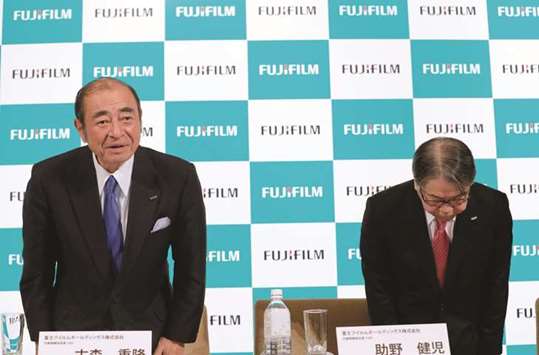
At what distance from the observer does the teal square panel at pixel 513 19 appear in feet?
11.6

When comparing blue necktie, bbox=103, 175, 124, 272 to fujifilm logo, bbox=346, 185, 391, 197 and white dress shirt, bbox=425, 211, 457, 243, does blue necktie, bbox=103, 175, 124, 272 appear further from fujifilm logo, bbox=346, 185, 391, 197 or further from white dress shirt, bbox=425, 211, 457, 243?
fujifilm logo, bbox=346, 185, 391, 197

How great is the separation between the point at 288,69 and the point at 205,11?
0.52 meters

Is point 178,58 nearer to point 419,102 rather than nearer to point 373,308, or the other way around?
point 419,102

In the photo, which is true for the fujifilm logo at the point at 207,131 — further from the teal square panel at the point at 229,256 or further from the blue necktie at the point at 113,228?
the blue necktie at the point at 113,228

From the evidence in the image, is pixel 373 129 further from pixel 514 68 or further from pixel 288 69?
pixel 514 68

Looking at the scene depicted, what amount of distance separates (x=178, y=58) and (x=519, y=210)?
1.86 meters

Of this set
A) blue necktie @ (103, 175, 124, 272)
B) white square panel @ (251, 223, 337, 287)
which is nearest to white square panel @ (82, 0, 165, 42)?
white square panel @ (251, 223, 337, 287)

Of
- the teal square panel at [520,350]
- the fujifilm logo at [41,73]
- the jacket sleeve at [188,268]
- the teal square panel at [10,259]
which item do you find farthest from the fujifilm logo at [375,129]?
the teal square panel at [10,259]

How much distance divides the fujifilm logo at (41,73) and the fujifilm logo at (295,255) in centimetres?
136

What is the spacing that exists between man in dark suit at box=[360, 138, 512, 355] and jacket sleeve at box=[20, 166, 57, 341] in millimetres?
933

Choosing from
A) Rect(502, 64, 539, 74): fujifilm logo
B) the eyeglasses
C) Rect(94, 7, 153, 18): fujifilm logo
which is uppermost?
Rect(94, 7, 153, 18): fujifilm logo

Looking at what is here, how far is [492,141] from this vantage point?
343 cm

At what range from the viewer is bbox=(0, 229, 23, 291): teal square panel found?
3.32 meters

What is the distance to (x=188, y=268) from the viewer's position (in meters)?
1.95
